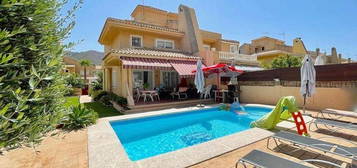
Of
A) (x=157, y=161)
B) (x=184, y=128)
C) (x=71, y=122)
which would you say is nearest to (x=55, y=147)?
(x=71, y=122)

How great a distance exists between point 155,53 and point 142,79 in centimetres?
575

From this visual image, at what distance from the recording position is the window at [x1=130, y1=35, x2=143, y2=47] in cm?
2635

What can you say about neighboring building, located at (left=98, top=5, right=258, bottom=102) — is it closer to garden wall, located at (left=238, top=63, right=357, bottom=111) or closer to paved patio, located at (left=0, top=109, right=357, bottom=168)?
garden wall, located at (left=238, top=63, right=357, bottom=111)

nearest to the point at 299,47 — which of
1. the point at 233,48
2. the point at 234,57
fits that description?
the point at 233,48

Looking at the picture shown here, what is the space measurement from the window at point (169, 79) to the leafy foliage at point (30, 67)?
2360 cm

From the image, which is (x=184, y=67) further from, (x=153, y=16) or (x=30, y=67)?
(x=153, y=16)

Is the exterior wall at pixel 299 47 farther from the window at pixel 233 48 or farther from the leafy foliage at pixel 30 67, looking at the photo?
the leafy foliage at pixel 30 67

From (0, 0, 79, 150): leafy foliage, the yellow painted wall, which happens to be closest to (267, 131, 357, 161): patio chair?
(0, 0, 79, 150): leafy foliage

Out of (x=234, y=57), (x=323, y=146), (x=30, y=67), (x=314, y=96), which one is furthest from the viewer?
(x=234, y=57)

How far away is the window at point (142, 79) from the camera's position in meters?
26.1

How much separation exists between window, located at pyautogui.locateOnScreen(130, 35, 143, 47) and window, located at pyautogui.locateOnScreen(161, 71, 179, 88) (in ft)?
→ 19.8

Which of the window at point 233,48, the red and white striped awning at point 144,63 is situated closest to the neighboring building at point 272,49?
the window at point 233,48

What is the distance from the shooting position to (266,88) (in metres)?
22.1

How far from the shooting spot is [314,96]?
18.2m
